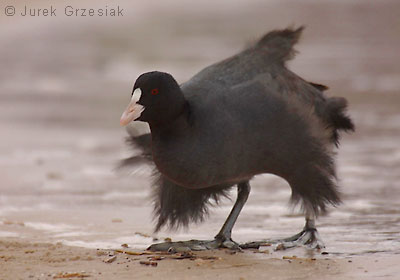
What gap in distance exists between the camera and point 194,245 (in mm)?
7152

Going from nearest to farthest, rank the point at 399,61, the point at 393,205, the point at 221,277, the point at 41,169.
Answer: the point at 221,277
the point at 393,205
the point at 41,169
the point at 399,61

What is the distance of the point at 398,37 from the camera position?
22.7 metres

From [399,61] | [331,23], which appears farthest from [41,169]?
[331,23]

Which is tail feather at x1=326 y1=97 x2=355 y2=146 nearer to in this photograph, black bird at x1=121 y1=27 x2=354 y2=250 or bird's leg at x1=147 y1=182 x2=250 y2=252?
black bird at x1=121 y1=27 x2=354 y2=250

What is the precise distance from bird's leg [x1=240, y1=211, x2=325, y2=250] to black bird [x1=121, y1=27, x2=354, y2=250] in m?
0.01

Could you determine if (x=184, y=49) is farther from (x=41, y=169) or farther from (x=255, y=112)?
(x=255, y=112)

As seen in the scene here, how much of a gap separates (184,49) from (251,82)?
14232mm

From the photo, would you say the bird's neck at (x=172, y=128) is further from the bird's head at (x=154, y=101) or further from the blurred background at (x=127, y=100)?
the blurred background at (x=127, y=100)

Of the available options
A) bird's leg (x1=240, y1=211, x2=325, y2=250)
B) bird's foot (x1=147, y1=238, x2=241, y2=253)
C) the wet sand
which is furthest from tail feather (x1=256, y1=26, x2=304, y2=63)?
the wet sand

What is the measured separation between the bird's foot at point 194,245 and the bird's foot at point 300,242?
108 mm

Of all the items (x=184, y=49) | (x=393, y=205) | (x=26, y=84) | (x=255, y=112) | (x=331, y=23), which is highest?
(x=331, y=23)

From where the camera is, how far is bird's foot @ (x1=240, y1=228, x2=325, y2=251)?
23.4 ft

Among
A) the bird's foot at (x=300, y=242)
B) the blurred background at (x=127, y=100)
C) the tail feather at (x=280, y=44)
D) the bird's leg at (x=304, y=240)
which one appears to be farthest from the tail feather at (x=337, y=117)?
the bird's foot at (x=300, y=242)

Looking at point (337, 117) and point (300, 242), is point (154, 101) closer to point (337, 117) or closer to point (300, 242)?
point (300, 242)
